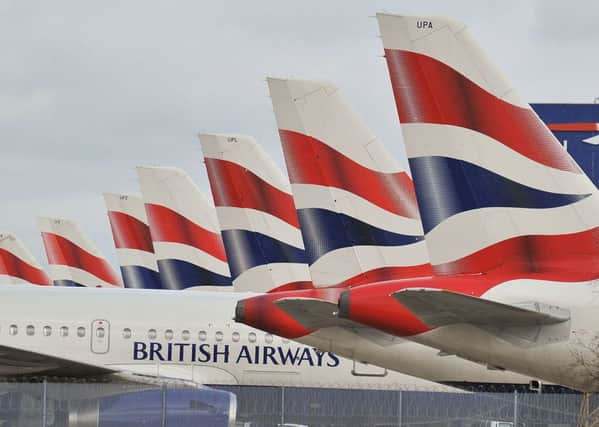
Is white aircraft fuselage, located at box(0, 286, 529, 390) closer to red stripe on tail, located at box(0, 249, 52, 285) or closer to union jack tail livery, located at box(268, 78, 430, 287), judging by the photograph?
union jack tail livery, located at box(268, 78, 430, 287)

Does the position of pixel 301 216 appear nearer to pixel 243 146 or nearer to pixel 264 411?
pixel 264 411

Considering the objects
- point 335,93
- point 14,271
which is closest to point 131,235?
point 14,271

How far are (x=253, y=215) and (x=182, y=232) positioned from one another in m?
10.2

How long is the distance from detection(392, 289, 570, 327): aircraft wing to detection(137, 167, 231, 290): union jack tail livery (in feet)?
86.8

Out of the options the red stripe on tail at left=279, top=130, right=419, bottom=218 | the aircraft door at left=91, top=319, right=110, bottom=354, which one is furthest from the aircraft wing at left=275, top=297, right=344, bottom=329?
the aircraft door at left=91, top=319, right=110, bottom=354

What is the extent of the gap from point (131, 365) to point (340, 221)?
32.3 ft

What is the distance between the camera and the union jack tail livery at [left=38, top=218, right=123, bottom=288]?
6225cm

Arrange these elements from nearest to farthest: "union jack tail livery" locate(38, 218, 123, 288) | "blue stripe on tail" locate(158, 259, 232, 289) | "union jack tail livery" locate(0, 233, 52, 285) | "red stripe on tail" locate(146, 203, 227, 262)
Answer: "blue stripe on tail" locate(158, 259, 232, 289) → "red stripe on tail" locate(146, 203, 227, 262) → "union jack tail livery" locate(38, 218, 123, 288) → "union jack tail livery" locate(0, 233, 52, 285)

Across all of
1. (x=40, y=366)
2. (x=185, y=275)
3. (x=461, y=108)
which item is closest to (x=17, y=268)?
(x=185, y=275)

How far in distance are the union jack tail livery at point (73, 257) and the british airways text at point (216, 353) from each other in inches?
1215

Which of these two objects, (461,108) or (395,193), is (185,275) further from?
(461,108)

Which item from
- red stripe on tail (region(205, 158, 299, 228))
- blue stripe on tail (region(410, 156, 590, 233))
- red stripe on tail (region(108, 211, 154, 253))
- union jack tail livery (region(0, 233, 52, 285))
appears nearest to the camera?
blue stripe on tail (region(410, 156, 590, 233))

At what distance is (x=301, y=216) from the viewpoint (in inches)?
917

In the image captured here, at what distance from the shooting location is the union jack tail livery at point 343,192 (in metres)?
22.5
